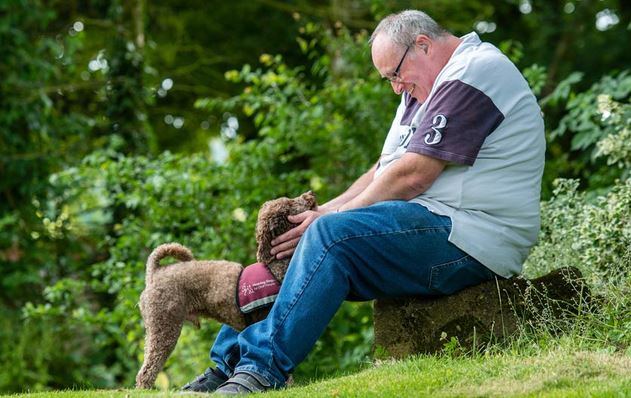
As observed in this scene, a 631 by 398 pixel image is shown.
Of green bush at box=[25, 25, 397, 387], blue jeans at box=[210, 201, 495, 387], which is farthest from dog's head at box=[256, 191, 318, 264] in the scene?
green bush at box=[25, 25, 397, 387]

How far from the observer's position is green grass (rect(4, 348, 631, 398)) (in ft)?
12.2

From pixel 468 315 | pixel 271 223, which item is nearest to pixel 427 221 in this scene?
pixel 468 315

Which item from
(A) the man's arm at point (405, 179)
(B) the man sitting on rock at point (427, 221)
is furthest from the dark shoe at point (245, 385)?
(A) the man's arm at point (405, 179)

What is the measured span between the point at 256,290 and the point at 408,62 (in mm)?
1413

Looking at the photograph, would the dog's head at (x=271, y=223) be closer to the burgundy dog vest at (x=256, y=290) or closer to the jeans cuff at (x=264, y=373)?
the burgundy dog vest at (x=256, y=290)

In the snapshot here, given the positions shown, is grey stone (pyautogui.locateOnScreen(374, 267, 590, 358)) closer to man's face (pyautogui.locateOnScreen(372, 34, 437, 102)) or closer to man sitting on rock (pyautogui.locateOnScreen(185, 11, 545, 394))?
man sitting on rock (pyautogui.locateOnScreen(185, 11, 545, 394))

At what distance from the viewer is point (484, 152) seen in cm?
446

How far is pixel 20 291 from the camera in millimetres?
10820

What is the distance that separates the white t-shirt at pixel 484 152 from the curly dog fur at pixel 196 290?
27.4 inches

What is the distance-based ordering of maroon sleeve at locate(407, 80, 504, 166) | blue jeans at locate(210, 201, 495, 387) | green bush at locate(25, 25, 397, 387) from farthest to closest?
green bush at locate(25, 25, 397, 387), maroon sleeve at locate(407, 80, 504, 166), blue jeans at locate(210, 201, 495, 387)

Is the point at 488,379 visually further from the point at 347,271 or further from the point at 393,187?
A: the point at 393,187

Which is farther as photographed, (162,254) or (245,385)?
(162,254)

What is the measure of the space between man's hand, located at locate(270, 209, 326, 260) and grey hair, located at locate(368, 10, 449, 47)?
102 cm

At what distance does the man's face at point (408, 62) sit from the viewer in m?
4.75
